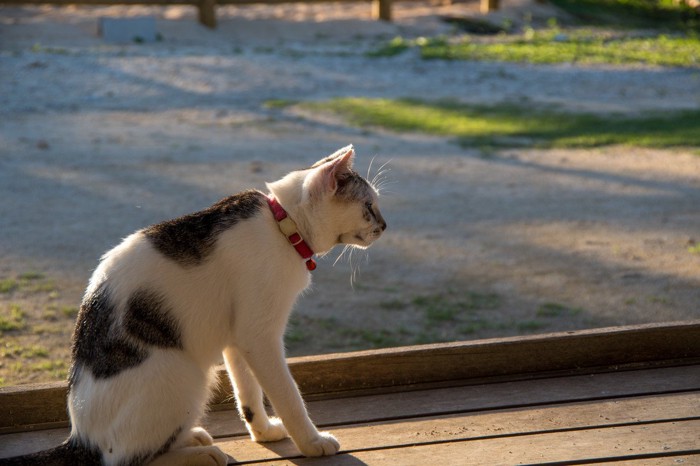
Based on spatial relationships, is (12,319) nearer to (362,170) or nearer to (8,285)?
(8,285)

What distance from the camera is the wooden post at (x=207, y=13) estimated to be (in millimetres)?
19969

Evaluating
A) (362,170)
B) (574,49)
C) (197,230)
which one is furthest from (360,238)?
(574,49)

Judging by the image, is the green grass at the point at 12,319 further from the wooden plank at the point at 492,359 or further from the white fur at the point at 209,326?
the white fur at the point at 209,326

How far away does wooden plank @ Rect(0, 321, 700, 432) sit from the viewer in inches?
141

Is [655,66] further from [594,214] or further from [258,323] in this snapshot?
[258,323]

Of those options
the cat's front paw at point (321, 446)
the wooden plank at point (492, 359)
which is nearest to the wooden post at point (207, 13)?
the wooden plank at point (492, 359)

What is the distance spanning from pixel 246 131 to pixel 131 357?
8888 mm

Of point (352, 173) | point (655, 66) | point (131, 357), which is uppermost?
point (352, 173)

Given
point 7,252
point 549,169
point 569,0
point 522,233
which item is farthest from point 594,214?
point 569,0

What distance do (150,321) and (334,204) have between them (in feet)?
2.36

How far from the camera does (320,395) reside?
3.60 metres

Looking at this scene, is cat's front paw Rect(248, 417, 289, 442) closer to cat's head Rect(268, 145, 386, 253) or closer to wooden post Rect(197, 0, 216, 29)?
cat's head Rect(268, 145, 386, 253)

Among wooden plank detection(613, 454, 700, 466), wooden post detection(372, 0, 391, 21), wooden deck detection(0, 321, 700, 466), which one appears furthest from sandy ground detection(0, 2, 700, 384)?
wooden post detection(372, 0, 391, 21)

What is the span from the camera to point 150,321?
9.52 ft
